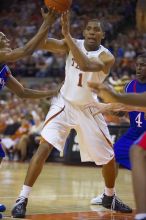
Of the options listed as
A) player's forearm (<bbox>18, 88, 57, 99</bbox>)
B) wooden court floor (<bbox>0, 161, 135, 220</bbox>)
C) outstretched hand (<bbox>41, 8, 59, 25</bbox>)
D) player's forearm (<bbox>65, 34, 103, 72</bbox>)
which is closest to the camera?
outstretched hand (<bbox>41, 8, 59, 25</bbox>)

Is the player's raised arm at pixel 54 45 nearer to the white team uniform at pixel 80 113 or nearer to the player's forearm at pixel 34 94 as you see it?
→ the white team uniform at pixel 80 113

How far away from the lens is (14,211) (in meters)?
6.42

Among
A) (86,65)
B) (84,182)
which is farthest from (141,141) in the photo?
(84,182)

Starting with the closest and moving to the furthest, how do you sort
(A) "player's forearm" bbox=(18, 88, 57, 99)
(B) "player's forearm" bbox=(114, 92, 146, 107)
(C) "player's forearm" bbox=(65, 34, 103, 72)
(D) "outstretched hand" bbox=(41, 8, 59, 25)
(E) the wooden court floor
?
(B) "player's forearm" bbox=(114, 92, 146, 107) → (D) "outstretched hand" bbox=(41, 8, 59, 25) → (C) "player's forearm" bbox=(65, 34, 103, 72) → (E) the wooden court floor → (A) "player's forearm" bbox=(18, 88, 57, 99)

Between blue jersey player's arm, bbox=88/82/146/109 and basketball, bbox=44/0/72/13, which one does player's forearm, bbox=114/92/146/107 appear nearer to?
blue jersey player's arm, bbox=88/82/146/109

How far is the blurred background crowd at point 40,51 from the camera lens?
60.6 feet

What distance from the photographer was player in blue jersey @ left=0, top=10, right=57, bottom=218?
614 cm

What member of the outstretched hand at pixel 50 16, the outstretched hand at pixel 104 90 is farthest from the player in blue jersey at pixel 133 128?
the outstretched hand at pixel 104 90

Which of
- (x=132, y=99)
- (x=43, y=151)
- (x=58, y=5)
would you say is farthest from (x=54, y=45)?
(x=132, y=99)

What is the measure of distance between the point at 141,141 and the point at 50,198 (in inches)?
139

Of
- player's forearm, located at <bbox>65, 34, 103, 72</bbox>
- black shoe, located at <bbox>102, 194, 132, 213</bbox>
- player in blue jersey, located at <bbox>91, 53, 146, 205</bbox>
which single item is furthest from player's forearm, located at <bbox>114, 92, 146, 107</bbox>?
black shoe, located at <bbox>102, 194, 132, 213</bbox>

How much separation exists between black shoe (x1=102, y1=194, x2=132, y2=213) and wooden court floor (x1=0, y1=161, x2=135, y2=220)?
3.6 inches

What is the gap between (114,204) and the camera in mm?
7289

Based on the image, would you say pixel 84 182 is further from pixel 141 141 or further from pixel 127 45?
pixel 127 45
